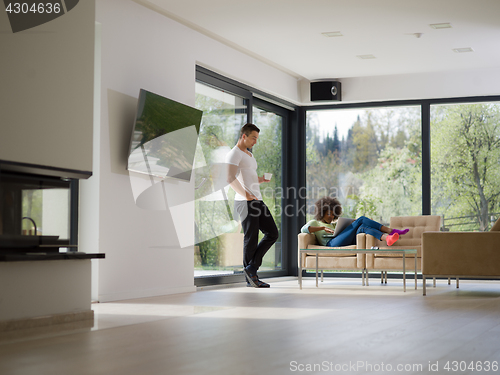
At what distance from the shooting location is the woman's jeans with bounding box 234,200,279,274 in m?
6.13

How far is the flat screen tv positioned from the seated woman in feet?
6.63

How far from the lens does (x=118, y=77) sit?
202 inches

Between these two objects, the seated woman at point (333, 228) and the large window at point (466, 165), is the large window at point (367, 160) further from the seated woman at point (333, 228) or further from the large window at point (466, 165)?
the seated woman at point (333, 228)

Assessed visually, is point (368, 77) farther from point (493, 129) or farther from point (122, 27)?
point (122, 27)

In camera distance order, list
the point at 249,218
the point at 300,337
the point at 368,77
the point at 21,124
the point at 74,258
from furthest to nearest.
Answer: the point at 368,77, the point at 249,218, the point at 74,258, the point at 21,124, the point at 300,337

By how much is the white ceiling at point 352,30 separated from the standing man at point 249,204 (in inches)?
43.4

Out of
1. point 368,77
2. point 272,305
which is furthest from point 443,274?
point 368,77

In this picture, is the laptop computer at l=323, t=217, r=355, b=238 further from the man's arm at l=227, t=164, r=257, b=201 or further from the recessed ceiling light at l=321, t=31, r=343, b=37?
the recessed ceiling light at l=321, t=31, r=343, b=37

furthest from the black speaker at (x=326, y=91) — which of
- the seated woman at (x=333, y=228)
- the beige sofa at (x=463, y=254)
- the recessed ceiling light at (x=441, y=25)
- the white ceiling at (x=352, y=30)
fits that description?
the beige sofa at (x=463, y=254)

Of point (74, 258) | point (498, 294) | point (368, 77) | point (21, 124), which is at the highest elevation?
point (368, 77)

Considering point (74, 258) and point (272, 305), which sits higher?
point (74, 258)

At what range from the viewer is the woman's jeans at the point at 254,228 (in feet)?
20.1

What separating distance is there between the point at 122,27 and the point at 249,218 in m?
2.22

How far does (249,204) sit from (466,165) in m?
3.57
